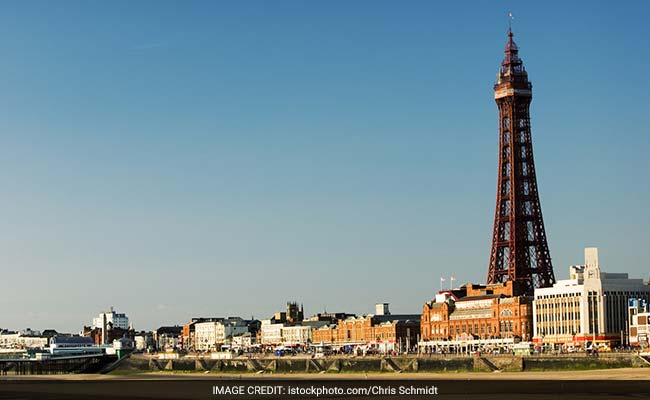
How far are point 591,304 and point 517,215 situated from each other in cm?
2557

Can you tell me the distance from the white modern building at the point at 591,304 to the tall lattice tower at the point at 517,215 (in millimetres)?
16443

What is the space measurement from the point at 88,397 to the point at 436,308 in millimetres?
98643

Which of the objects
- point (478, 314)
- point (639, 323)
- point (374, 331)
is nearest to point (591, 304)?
A: point (639, 323)

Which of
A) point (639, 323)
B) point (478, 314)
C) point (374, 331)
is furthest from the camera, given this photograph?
point (374, 331)

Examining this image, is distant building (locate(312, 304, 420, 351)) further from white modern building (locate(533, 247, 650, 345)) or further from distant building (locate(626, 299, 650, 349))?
distant building (locate(626, 299, 650, 349))

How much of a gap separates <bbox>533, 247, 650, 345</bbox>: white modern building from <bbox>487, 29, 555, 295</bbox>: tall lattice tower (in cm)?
1644

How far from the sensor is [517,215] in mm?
146500

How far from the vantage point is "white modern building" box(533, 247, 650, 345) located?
401 feet

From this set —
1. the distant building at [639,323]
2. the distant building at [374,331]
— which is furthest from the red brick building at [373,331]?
the distant building at [639,323]

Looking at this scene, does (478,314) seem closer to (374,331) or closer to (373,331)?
(374,331)

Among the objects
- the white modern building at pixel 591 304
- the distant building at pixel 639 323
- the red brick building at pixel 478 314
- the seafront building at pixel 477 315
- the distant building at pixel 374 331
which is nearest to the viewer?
the distant building at pixel 639 323

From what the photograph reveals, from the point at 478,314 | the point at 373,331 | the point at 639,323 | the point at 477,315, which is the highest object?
the point at 478,314

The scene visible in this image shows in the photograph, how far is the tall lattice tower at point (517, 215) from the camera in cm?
14562

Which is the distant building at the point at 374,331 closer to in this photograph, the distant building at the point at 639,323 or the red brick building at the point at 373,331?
the red brick building at the point at 373,331
